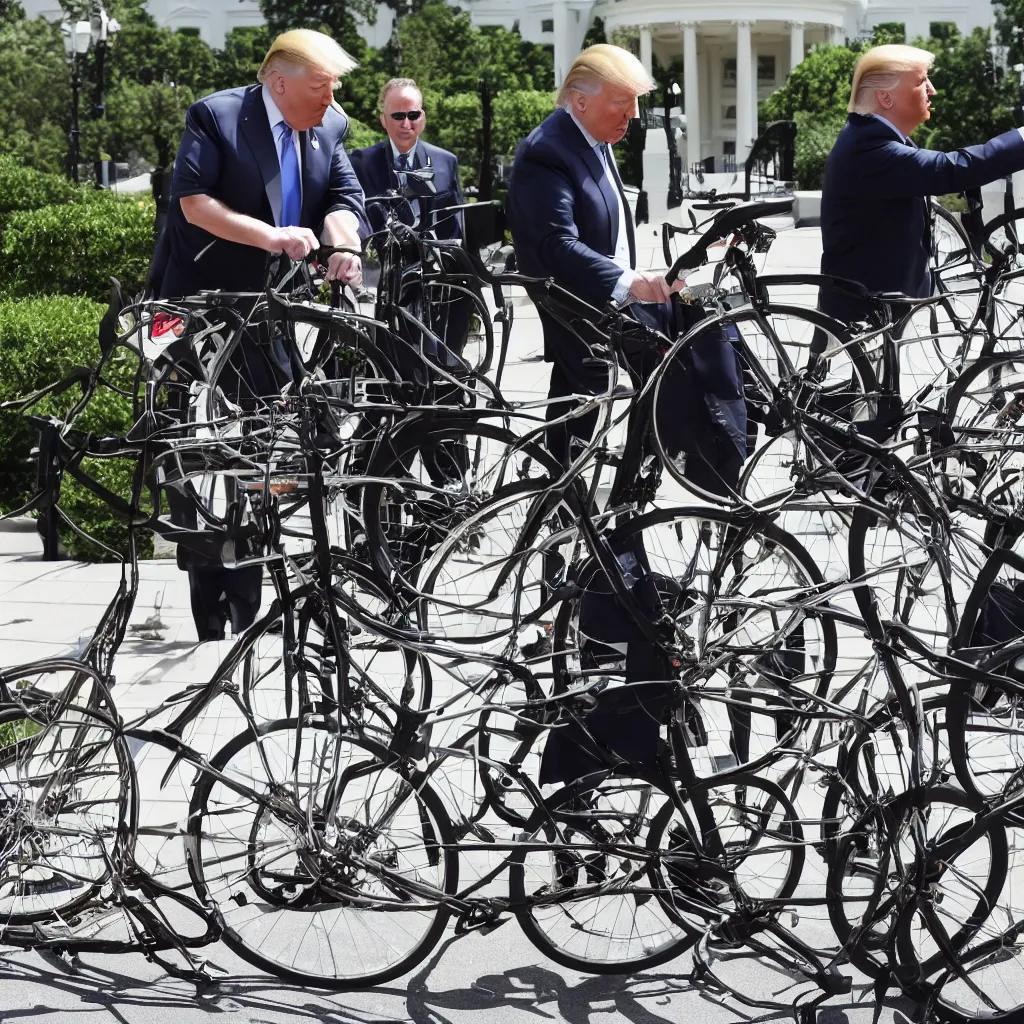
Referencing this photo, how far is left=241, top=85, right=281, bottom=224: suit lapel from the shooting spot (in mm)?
5055

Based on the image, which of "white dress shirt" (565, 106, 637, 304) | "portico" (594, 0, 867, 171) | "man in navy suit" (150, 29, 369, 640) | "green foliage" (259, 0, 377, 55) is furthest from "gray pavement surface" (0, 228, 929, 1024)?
"portico" (594, 0, 867, 171)

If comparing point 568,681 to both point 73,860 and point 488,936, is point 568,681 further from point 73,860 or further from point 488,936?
point 73,860

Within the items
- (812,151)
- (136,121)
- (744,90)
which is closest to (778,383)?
(812,151)

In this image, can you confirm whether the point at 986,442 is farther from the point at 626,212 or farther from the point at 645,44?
the point at 645,44

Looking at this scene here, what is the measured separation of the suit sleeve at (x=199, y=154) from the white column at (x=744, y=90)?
79132 millimetres

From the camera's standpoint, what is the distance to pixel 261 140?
5066mm

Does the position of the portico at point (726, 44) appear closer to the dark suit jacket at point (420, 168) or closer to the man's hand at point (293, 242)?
the dark suit jacket at point (420, 168)

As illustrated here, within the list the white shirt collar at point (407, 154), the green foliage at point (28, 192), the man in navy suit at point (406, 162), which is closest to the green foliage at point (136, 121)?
the green foliage at point (28, 192)

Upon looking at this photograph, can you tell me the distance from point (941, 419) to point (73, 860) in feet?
7.72

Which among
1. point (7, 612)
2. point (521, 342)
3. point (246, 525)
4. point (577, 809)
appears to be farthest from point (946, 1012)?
point (521, 342)

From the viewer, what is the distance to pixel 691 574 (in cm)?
375

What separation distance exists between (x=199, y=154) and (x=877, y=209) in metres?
2.47

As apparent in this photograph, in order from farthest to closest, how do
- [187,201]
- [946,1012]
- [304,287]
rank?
[187,201] < [304,287] < [946,1012]

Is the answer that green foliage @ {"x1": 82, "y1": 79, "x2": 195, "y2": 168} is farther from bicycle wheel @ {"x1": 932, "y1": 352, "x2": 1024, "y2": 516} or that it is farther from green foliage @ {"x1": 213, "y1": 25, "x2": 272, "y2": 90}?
bicycle wheel @ {"x1": 932, "y1": 352, "x2": 1024, "y2": 516}
